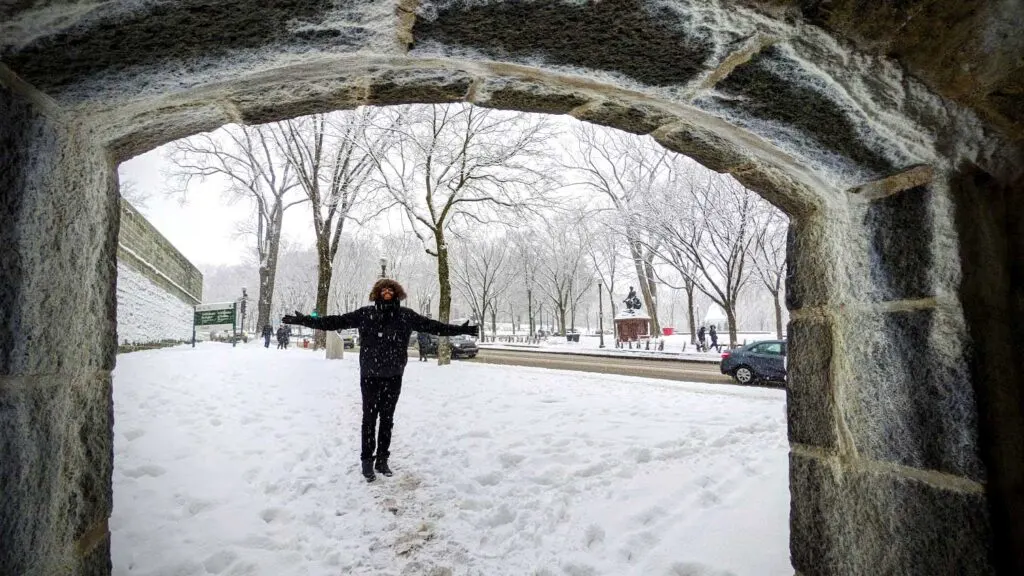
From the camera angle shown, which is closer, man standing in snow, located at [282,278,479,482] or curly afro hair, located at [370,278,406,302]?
man standing in snow, located at [282,278,479,482]

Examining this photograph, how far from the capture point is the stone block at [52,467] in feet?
4.35

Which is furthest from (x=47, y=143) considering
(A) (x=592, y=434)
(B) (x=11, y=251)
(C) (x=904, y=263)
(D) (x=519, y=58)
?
(A) (x=592, y=434)

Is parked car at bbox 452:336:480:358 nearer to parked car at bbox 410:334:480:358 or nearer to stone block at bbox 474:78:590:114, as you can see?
parked car at bbox 410:334:480:358

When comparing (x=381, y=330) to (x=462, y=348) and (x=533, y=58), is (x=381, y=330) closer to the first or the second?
(x=533, y=58)

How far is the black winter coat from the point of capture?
4.16 meters

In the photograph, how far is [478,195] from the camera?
1477 cm

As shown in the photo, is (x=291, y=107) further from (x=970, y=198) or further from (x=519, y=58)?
(x=970, y=198)

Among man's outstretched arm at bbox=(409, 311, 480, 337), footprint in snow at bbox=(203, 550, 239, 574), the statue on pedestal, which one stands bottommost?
footprint in snow at bbox=(203, 550, 239, 574)

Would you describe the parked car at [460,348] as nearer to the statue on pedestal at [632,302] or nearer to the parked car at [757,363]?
the statue on pedestal at [632,302]

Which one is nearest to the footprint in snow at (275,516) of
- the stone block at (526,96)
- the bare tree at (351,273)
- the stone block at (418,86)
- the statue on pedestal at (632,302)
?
the stone block at (418,86)

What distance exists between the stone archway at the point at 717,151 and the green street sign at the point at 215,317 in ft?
63.6

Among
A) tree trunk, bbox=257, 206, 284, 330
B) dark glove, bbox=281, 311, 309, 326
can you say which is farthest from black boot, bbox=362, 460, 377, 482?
tree trunk, bbox=257, 206, 284, 330

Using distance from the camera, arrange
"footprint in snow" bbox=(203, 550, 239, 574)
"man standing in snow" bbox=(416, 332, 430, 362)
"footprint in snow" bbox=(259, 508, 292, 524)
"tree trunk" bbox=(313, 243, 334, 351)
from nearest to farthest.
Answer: "footprint in snow" bbox=(203, 550, 239, 574) < "footprint in snow" bbox=(259, 508, 292, 524) < "tree trunk" bbox=(313, 243, 334, 351) < "man standing in snow" bbox=(416, 332, 430, 362)

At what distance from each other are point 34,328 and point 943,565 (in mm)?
2789
